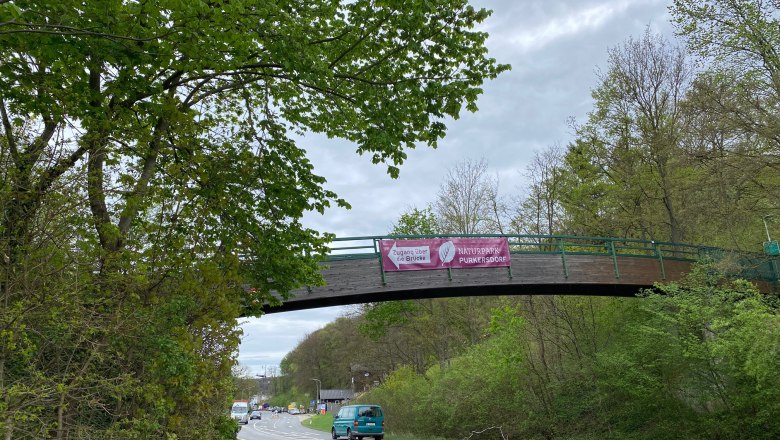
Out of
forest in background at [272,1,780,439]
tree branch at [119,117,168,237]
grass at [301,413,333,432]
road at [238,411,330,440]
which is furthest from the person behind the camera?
grass at [301,413,333,432]

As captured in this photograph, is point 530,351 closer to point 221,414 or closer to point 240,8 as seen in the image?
point 221,414

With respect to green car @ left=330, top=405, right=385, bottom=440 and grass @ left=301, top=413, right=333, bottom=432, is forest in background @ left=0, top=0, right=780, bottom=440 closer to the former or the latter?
green car @ left=330, top=405, right=385, bottom=440

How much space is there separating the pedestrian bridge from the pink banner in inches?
6.2

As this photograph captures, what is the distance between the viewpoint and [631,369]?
50.4 ft

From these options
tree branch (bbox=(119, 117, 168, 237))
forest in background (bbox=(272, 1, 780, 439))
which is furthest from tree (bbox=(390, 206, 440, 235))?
tree branch (bbox=(119, 117, 168, 237))

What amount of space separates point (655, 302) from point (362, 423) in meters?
14.6

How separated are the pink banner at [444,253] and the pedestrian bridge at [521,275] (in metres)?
0.16

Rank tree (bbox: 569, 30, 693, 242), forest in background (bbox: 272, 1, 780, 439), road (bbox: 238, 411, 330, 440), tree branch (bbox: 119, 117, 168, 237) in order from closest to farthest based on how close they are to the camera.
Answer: tree branch (bbox: 119, 117, 168, 237), forest in background (bbox: 272, 1, 780, 439), tree (bbox: 569, 30, 693, 242), road (bbox: 238, 411, 330, 440)

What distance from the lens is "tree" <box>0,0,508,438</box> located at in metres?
5.36

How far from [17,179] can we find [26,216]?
367 mm

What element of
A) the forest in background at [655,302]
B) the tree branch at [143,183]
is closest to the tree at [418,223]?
the forest in background at [655,302]

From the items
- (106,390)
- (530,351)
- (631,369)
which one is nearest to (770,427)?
(631,369)

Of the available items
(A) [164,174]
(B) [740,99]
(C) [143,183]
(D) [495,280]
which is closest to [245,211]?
(A) [164,174]

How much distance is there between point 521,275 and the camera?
57.3ft
